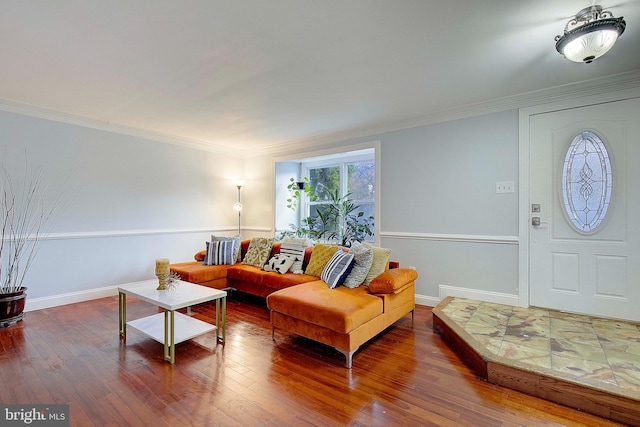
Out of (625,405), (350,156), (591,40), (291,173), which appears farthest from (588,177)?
(291,173)

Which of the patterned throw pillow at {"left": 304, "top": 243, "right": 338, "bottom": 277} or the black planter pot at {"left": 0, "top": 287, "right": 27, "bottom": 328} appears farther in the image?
the patterned throw pillow at {"left": 304, "top": 243, "right": 338, "bottom": 277}

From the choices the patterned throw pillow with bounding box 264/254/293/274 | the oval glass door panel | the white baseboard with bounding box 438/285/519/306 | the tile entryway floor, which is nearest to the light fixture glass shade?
the oval glass door panel

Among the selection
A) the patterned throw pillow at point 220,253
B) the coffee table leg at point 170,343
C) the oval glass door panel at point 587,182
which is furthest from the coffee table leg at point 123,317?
the oval glass door panel at point 587,182

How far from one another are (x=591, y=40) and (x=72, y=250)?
224 inches

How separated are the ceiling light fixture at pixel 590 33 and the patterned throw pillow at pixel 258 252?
3.75 metres

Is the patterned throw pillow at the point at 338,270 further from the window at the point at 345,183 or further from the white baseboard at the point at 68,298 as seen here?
the white baseboard at the point at 68,298

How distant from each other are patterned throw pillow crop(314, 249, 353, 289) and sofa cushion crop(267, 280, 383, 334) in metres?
0.09

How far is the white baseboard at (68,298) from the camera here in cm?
364

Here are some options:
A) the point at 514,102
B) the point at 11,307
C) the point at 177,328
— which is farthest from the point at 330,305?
the point at 11,307

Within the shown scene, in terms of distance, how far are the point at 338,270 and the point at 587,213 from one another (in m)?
2.61

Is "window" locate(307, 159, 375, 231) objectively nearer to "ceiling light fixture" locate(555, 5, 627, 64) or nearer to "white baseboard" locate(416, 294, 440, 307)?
"white baseboard" locate(416, 294, 440, 307)

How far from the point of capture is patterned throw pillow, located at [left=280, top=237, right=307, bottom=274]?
3.92 m

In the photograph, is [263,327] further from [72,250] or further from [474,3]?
[474,3]

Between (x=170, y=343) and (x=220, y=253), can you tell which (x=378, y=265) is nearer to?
(x=170, y=343)
